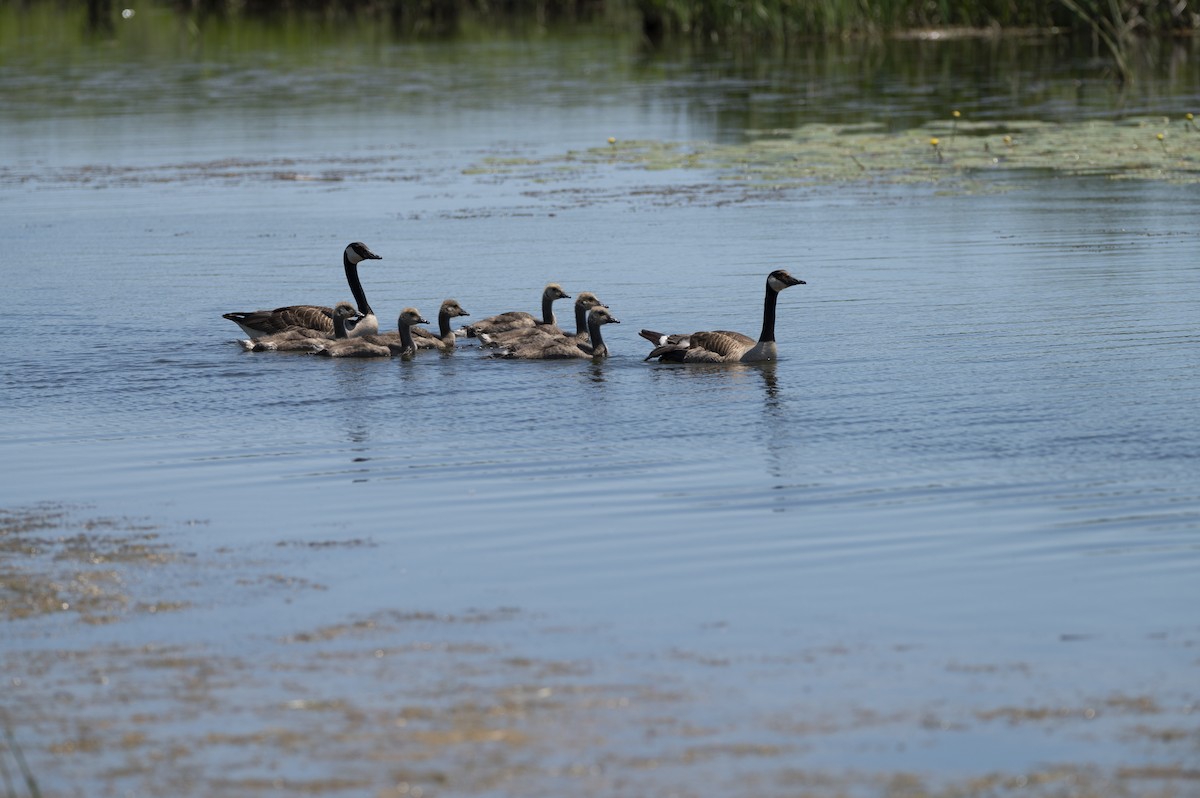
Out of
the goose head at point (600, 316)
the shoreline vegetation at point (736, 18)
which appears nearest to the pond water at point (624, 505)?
the goose head at point (600, 316)

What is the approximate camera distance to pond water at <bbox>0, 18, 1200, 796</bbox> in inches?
245

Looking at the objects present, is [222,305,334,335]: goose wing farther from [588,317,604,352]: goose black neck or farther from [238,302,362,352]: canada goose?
[588,317,604,352]: goose black neck

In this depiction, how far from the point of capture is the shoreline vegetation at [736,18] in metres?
42.7

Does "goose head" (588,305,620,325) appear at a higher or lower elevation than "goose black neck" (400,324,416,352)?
higher

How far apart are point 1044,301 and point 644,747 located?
34.9ft

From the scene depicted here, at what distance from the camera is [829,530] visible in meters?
8.97

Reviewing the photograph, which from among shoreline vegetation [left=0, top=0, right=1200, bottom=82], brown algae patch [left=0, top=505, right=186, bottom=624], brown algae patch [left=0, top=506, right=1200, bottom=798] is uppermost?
shoreline vegetation [left=0, top=0, right=1200, bottom=82]

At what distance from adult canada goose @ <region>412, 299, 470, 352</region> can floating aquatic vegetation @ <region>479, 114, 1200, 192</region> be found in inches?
380

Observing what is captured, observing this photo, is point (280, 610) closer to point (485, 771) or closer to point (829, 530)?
point (485, 771)

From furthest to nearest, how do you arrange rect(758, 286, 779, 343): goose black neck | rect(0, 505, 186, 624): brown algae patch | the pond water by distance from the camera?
rect(758, 286, 779, 343): goose black neck < rect(0, 505, 186, 624): brown algae patch < the pond water

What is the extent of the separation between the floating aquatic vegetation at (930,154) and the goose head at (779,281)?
8.84 m

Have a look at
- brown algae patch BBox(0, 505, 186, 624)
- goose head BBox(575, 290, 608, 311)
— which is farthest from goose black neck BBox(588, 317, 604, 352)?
brown algae patch BBox(0, 505, 186, 624)

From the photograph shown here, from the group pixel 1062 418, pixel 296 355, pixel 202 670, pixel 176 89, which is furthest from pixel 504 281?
pixel 176 89

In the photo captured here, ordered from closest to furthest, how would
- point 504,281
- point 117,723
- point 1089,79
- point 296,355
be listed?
point 117,723, point 296,355, point 504,281, point 1089,79
